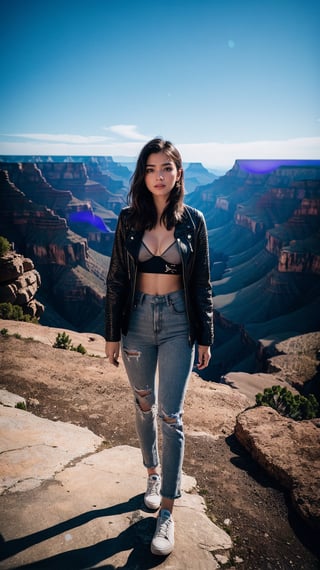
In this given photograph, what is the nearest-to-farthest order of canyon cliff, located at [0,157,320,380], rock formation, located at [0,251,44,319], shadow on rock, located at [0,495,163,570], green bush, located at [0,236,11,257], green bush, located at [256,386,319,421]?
shadow on rock, located at [0,495,163,570] < green bush, located at [256,386,319,421] < rock formation, located at [0,251,44,319] < green bush, located at [0,236,11,257] < canyon cliff, located at [0,157,320,380]

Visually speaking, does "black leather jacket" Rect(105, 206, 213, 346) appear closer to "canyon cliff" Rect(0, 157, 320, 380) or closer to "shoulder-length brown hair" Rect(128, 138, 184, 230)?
"shoulder-length brown hair" Rect(128, 138, 184, 230)

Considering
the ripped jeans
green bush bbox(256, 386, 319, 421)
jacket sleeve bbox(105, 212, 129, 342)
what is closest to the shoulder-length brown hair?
jacket sleeve bbox(105, 212, 129, 342)

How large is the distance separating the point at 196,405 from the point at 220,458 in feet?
6.65

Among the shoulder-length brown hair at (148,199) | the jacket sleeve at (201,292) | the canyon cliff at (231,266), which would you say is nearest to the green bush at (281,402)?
the jacket sleeve at (201,292)

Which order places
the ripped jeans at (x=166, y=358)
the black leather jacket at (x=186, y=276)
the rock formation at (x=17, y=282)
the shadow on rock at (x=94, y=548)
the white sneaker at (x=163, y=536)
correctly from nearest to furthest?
the shadow on rock at (x=94, y=548), the white sneaker at (x=163, y=536), the ripped jeans at (x=166, y=358), the black leather jacket at (x=186, y=276), the rock formation at (x=17, y=282)

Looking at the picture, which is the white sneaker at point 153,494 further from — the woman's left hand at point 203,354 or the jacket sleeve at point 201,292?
the jacket sleeve at point 201,292

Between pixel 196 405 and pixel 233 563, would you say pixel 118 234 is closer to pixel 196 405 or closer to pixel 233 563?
pixel 233 563

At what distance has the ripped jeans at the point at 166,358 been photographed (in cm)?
242

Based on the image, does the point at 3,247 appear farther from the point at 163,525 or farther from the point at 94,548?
the point at 163,525

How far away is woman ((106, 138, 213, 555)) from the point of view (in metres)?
2.44

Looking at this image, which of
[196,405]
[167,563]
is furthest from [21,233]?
[167,563]

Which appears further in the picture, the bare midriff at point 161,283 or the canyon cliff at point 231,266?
the canyon cliff at point 231,266

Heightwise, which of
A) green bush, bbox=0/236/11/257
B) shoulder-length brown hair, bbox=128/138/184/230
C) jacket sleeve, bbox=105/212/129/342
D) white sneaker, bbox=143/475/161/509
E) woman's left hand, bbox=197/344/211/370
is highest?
shoulder-length brown hair, bbox=128/138/184/230

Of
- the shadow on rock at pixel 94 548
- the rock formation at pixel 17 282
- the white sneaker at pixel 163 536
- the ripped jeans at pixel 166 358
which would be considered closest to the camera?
the shadow on rock at pixel 94 548
